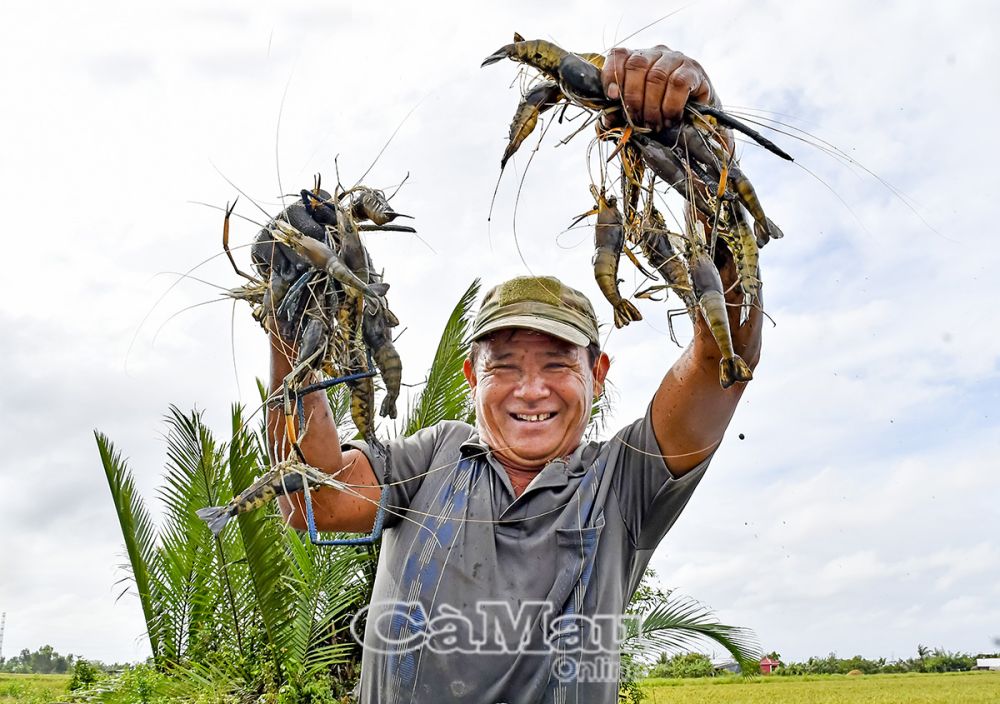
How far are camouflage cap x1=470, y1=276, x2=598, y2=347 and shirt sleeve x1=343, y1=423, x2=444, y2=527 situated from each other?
478 millimetres

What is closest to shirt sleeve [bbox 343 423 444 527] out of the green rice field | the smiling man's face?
the smiling man's face

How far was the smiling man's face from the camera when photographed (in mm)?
3148

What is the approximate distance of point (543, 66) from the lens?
2.48m

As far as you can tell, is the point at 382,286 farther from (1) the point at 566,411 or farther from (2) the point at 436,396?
(2) the point at 436,396

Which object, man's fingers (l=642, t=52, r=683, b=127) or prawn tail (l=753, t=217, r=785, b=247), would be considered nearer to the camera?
man's fingers (l=642, t=52, r=683, b=127)

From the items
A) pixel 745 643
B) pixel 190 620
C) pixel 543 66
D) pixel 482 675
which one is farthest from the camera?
pixel 190 620

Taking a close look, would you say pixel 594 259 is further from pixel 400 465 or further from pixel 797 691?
pixel 797 691

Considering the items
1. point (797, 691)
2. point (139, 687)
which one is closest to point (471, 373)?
point (139, 687)

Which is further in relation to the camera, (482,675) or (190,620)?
(190,620)

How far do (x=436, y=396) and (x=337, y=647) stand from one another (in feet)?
8.84

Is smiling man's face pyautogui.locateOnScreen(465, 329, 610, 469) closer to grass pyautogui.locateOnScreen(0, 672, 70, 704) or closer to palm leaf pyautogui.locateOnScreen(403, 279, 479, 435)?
palm leaf pyautogui.locateOnScreen(403, 279, 479, 435)

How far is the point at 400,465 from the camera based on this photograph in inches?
125

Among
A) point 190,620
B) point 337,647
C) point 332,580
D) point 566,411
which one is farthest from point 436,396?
point 566,411

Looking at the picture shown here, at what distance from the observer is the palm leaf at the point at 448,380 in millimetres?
8469
